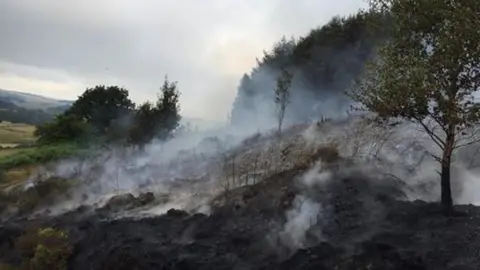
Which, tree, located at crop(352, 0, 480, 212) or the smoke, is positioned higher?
tree, located at crop(352, 0, 480, 212)

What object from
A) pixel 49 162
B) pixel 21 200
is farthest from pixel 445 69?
pixel 49 162

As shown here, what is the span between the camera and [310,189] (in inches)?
643

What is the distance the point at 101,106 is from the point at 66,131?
19.7ft

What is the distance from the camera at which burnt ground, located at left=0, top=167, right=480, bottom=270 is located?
11906 mm

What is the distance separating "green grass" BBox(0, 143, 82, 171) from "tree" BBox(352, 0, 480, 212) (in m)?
31.5

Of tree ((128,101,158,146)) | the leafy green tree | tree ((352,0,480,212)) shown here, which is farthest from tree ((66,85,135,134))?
tree ((352,0,480,212))

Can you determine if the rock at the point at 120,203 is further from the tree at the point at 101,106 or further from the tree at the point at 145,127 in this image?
the tree at the point at 101,106

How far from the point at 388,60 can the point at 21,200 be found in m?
17.3

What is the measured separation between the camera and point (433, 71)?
1285cm

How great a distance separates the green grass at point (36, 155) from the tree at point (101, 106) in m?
7.83

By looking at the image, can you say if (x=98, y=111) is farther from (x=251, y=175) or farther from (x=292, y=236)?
(x=292, y=236)

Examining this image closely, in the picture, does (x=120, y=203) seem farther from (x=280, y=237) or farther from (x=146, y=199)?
(x=280, y=237)

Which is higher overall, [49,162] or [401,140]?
[401,140]

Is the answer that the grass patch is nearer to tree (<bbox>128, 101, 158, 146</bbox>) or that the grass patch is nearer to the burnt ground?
tree (<bbox>128, 101, 158, 146</bbox>)
